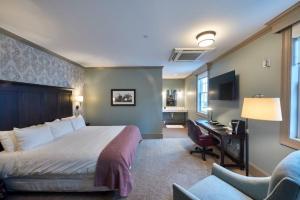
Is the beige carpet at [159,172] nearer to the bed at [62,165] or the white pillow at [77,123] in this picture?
the bed at [62,165]

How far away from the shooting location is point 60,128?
139 inches

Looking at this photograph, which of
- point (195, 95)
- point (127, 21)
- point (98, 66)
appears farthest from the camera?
point (195, 95)

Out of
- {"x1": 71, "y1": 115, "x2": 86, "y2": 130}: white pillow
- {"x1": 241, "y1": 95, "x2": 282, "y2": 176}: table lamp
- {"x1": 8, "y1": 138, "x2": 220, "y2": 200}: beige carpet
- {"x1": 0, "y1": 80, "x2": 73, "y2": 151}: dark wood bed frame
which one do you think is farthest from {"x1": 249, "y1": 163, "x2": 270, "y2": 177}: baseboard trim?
{"x1": 0, "y1": 80, "x2": 73, "y2": 151}: dark wood bed frame

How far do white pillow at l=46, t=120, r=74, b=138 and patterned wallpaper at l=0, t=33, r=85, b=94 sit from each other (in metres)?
0.91

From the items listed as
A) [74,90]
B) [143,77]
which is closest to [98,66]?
[74,90]

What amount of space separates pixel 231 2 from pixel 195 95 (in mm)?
5303

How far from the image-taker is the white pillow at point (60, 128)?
3.35 metres

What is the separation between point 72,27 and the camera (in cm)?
264

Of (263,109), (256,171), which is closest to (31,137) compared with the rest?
(263,109)

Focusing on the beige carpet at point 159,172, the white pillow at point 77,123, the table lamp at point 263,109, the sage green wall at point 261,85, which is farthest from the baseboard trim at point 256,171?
the white pillow at point 77,123

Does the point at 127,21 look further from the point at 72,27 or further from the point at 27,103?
the point at 27,103

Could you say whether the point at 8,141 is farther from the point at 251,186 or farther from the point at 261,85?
the point at 261,85

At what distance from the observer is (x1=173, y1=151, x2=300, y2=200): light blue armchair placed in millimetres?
1074

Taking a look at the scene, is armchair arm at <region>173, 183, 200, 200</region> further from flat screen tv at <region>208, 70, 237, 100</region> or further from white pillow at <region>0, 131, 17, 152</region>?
flat screen tv at <region>208, 70, 237, 100</region>
